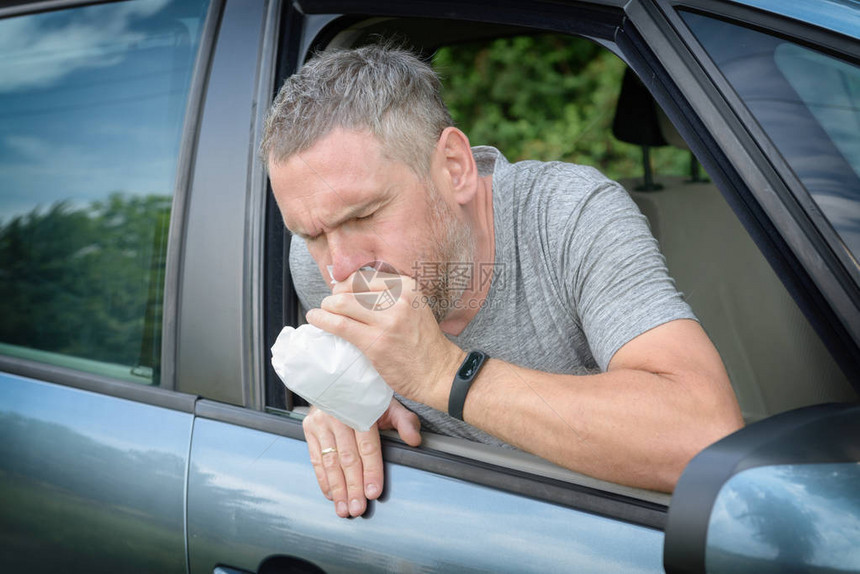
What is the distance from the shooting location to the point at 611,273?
1488mm

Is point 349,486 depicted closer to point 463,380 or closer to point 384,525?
point 384,525

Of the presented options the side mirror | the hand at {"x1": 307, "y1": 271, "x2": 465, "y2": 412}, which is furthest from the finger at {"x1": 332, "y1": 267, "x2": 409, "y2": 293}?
the side mirror

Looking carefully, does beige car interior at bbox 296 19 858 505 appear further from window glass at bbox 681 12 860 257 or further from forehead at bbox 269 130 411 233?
window glass at bbox 681 12 860 257

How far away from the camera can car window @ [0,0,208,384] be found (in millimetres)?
1719

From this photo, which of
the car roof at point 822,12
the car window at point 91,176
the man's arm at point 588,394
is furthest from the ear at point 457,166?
the car roof at point 822,12

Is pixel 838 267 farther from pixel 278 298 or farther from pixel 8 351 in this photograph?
pixel 8 351

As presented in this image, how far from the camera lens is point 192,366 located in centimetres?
159

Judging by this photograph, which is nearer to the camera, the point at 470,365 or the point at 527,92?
the point at 470,365

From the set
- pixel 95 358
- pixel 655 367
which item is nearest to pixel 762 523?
pixel 655 367

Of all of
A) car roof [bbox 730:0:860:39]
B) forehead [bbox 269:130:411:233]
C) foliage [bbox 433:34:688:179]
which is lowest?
forehead [bbox 269:130:411:233]

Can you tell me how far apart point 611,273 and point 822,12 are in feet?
1.74

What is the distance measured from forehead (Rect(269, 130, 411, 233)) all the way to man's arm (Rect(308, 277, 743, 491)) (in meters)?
0.22

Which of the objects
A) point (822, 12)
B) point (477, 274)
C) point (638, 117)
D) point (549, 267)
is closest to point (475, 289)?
point (477, 274)

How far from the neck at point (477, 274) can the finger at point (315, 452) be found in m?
0.41
